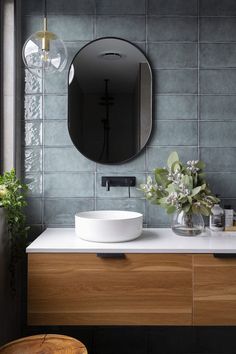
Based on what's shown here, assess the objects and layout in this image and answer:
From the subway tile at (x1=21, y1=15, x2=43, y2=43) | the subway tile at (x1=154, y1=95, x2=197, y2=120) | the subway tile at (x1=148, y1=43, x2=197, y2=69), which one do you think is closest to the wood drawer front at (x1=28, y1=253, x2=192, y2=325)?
the subway tile at (x1=154, y1=95, x2=197, y2=120)

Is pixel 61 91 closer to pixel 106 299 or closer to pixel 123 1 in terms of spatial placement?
pixel 123 1

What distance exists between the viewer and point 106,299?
1591 millimetres

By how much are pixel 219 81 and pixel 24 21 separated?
1357 millimetres

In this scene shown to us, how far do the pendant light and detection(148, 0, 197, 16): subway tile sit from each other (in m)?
0.73

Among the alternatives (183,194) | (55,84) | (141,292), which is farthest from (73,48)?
(141,292)

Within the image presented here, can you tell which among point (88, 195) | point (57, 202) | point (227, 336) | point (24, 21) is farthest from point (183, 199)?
point (24, 21)

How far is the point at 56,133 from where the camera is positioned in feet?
6.91

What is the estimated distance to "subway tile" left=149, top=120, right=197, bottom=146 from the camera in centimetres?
211

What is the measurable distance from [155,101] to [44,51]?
77 centimetres

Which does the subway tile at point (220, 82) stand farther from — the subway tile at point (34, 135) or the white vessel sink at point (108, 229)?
the subway tile at point (34, 135)

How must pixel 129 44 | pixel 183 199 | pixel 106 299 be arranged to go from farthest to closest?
pixel 129 44
pixel 183 199
pixel 106 299

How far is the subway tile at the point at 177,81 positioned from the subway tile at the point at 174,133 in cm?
21

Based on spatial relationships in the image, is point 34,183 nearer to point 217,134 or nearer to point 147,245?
point 147,245

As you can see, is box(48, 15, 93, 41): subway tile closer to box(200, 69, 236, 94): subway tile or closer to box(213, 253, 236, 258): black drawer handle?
box(200, 69, 236, 94): subway tile
